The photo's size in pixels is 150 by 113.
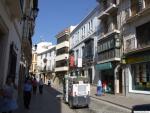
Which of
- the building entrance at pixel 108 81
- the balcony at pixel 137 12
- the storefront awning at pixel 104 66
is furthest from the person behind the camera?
the building entrance at pixel 108 81

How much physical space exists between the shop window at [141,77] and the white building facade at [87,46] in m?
10.7

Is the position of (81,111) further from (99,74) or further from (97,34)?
(97,34)

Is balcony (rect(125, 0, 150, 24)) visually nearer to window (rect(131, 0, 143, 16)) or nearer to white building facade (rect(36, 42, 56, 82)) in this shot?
window (rect(131, 0, 143, 16))

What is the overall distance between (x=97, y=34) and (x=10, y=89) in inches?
1065

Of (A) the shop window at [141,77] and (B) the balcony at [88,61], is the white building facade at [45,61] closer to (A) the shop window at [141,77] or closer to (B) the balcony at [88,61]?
(B) the balcony at [88,61]

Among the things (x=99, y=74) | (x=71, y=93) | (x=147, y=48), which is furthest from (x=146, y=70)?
(x=99, y=74)

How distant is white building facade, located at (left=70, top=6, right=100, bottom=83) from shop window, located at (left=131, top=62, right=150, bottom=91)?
421 inches

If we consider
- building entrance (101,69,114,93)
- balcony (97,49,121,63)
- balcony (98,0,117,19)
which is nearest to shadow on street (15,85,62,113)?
balcony (97,49,121,63)

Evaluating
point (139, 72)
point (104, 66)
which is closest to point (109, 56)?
point (104, 66)

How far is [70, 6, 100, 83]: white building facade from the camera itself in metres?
36.7

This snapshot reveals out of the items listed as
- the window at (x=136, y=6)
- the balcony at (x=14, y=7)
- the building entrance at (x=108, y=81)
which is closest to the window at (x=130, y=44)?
the window at (x=136, y=6)

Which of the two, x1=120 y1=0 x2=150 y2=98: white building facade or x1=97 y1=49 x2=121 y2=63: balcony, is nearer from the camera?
x1=120 y1=0 x2=150 y2=98: white building facade

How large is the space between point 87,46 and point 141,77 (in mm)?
16087

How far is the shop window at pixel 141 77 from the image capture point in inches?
912
